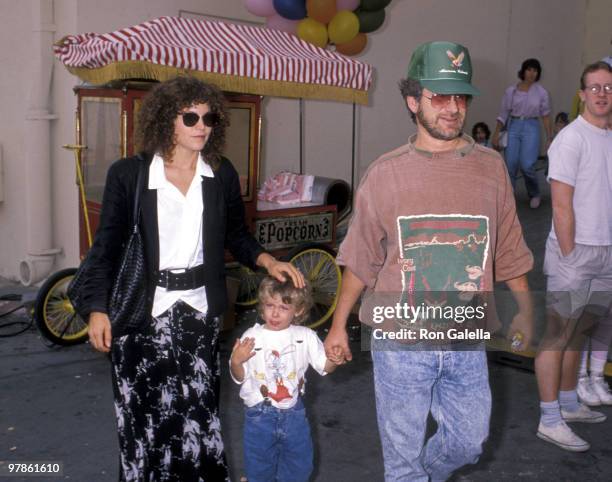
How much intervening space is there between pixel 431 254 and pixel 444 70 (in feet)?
2.23

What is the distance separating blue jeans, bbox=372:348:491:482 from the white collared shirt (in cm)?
79

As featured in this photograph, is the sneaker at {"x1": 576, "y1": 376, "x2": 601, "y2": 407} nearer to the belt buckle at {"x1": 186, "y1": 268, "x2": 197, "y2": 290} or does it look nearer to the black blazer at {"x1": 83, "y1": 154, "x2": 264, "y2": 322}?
the black blazer at {"x1": 83, "y1": 154, "x2": 264, "y2": 322}

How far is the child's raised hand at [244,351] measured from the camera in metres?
3.23

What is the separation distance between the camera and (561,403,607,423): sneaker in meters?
4.84

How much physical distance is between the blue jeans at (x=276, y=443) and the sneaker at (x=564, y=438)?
1814mm

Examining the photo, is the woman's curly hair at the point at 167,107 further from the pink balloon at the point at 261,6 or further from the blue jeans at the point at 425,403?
the pink balloon at the point at 261,6

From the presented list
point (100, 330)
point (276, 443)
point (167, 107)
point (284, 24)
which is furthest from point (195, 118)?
point (284, 24)

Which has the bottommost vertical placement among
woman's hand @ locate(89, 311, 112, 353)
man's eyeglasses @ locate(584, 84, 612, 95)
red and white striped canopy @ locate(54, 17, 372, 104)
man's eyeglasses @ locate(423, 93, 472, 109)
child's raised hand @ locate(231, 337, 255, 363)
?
child's raised hand @ locate(231, 337, 255, 363)

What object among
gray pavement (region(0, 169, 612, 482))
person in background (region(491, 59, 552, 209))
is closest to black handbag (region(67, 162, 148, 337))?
gray pavement (region(0, 169, 612, 482))

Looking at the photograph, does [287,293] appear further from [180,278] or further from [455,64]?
[455,64]

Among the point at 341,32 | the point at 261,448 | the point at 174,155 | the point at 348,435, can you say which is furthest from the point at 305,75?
the point at 261,448

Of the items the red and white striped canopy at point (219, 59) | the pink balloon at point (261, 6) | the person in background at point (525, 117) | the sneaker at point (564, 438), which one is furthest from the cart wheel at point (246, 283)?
the person in background at point (525, 117)

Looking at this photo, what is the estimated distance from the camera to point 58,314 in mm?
6477

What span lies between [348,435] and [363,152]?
289 inches
